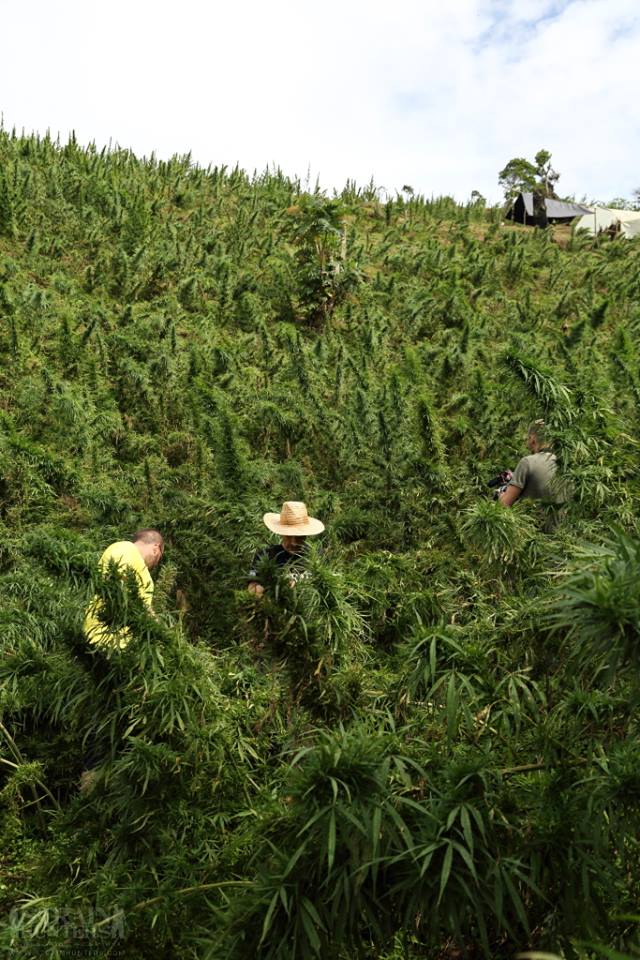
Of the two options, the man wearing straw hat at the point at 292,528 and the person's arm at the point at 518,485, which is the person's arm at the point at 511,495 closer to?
the person's arm at the point at 518,485

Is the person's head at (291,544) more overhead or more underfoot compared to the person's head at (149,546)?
more overhead

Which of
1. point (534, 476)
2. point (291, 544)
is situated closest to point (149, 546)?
point (291, 544)

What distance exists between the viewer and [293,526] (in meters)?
3.67

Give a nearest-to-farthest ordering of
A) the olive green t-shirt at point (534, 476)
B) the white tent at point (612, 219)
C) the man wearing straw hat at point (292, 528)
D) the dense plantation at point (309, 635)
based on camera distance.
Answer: the dense plantation at point (309, 635) → the man wearing straw hat at point (292, 528) → the olive green t-shirt at point (534, 476) → the white tent at point (612, 219)

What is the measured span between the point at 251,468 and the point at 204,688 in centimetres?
263

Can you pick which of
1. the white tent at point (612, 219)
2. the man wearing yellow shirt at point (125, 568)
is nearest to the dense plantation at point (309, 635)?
the man wearing yellow shirt at point (125, 568)

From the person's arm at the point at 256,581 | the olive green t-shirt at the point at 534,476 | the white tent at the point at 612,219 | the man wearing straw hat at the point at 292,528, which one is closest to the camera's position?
the person's arm at the point at 256,581

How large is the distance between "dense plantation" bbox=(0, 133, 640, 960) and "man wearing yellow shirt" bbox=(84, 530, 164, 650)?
6 centimetres

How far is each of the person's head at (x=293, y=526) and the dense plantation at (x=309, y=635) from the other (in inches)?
14.0

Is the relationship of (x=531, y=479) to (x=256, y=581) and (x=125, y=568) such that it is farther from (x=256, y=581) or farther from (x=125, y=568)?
(x=125, y=568)

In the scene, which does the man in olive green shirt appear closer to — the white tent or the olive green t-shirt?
the olive green t-shirt

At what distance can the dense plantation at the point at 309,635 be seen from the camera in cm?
175

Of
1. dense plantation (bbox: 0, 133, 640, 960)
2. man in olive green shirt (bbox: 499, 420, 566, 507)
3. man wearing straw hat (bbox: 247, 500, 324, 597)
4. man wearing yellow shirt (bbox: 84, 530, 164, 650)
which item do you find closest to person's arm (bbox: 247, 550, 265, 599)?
dense plantation (bbox: 0, 133, 640, 960)

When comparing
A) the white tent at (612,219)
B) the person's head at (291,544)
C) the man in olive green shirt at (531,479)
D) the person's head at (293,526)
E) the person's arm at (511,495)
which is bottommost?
the person's head at (291,544)
